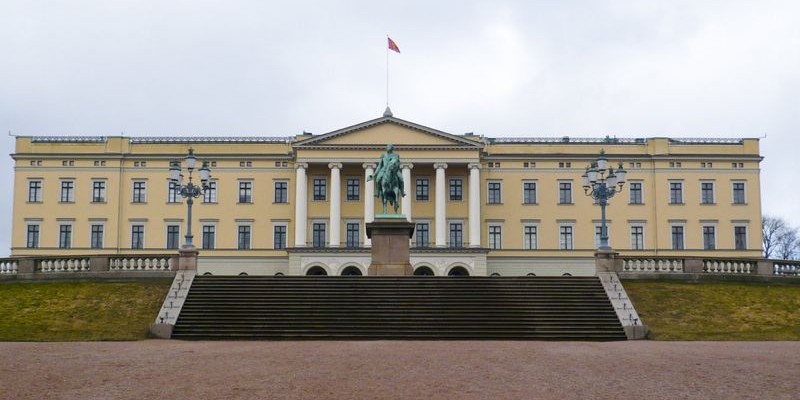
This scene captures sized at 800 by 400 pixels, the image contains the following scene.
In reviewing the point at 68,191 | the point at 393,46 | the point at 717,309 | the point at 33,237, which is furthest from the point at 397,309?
the point at 33,237

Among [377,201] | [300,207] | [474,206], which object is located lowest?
[300,207]

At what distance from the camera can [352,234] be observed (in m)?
70.9

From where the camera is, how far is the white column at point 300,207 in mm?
68438

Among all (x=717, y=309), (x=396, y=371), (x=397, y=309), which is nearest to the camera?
(x=396, y=371)

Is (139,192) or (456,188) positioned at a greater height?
(456,188)

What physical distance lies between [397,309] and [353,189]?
140 feet

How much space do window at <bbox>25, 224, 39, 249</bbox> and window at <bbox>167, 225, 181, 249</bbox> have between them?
436 inches

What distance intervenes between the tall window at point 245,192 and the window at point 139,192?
326 inches

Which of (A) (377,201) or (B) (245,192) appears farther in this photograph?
(B) (245,192)

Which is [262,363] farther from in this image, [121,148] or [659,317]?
[121,148]

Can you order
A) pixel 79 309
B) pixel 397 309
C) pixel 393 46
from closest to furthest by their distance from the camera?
pixel 397 309 → pixel 79 309 → pixel 393 46

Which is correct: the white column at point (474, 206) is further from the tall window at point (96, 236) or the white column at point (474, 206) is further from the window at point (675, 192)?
the tall window at point (96, 236)

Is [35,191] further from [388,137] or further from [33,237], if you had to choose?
[388,137]

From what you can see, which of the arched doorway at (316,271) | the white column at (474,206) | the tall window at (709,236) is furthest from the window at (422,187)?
the tall window at (709,236)
